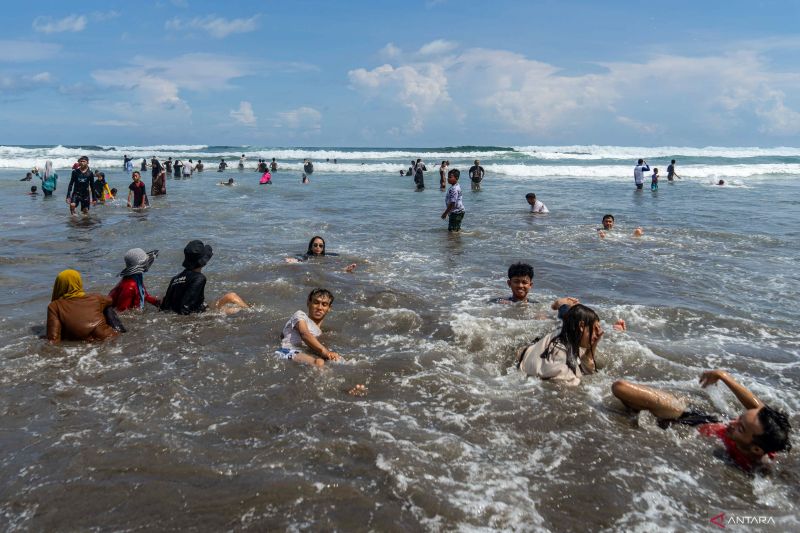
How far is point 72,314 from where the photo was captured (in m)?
6.17

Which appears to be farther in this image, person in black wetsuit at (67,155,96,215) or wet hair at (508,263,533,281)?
person in black wetsuit at (67,155,96,215)

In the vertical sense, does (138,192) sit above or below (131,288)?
above

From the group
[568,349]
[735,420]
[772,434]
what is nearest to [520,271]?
[568,349]

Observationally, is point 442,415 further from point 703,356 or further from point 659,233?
point 659,233

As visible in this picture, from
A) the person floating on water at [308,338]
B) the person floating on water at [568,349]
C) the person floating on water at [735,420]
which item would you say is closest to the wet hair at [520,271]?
the person floating on water at [568,349]

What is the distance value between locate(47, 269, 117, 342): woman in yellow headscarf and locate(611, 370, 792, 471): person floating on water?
17.7 ft

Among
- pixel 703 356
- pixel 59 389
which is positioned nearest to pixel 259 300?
pixel 59 389

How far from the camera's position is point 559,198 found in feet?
80.9

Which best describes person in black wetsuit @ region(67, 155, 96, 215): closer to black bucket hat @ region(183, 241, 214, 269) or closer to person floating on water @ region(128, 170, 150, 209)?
person floating on water @ region(128, 170, 150, 209)

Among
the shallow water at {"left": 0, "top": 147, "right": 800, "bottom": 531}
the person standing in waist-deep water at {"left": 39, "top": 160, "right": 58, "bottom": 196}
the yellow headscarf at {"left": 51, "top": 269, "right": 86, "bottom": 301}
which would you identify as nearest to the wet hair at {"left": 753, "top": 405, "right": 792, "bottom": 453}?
the shallow water at {"left": 0, "top": 147, "right": 800, "bottom": 531}

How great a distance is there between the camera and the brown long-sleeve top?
614cm

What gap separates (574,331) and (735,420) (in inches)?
57.0

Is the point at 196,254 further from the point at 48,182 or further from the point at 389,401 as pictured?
the point at 48,182

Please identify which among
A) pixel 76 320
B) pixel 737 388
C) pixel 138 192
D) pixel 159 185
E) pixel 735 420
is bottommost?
pixel 735 420
